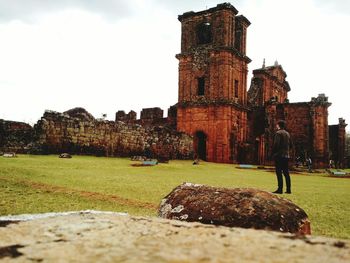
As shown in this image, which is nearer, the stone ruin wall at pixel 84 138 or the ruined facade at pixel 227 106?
the stone ruin wall at pixel 84 138

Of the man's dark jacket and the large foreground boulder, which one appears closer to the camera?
the large foreground boulder

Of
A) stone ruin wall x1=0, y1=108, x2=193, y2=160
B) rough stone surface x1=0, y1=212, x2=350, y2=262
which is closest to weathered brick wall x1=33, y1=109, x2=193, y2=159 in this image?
stone ruin wall x1=0, y1=108, x2=193, y2=160

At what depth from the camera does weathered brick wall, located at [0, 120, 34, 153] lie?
43.3ft

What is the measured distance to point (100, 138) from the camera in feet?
52.3

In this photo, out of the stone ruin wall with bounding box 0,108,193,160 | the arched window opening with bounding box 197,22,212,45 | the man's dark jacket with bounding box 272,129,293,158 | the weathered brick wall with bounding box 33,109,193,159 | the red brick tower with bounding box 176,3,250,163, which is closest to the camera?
the man's dark jacket with bounding box 272,129,293,158

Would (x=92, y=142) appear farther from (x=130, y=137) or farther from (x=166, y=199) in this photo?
(x=166, y=199)

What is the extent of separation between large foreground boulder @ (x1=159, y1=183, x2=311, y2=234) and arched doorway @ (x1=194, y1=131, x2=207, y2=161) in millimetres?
23362

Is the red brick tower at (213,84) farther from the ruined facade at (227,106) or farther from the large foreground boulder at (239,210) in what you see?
the large foreground boulder at (239,210)

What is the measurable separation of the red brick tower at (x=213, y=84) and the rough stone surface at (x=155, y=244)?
2381 cm

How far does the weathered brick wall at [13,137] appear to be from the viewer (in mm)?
13202

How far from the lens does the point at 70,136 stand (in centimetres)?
1450

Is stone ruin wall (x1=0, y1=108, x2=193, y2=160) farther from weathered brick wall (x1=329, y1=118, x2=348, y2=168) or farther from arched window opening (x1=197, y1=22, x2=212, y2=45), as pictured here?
weathered brick wall (x1=329, y1=118, x2=348, y2=168)

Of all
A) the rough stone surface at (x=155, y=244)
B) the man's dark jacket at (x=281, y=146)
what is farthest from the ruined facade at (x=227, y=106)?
the rough stone surface at (x=155, y=244)

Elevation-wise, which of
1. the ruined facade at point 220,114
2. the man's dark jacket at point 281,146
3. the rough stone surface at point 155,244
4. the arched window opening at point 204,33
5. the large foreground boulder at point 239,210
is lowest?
the large foreground boulder at point 239,210
